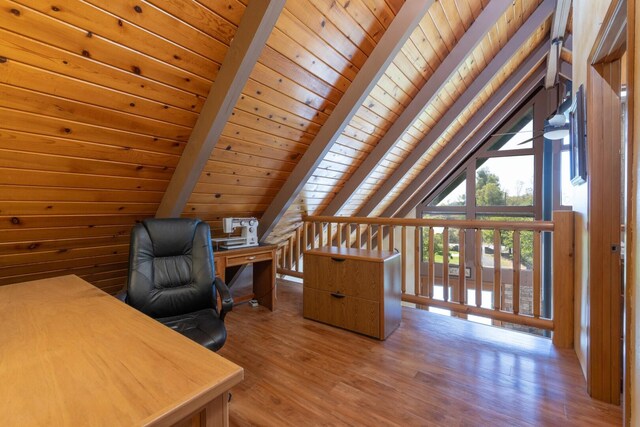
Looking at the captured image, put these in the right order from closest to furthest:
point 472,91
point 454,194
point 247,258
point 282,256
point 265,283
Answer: point 247,258
point 265,283
point 472,91
point 282,256
point 454,194

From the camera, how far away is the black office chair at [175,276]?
65.8 inches

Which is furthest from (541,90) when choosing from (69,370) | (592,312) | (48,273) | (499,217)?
(48,273)

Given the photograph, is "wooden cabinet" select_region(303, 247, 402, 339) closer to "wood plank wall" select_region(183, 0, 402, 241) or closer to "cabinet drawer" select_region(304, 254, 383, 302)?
"cabinet drawer" select_region(304, 254, 383, 302)

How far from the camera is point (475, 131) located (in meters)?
4.90

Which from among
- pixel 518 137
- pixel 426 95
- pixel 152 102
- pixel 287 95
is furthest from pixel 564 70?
pixel 152 102

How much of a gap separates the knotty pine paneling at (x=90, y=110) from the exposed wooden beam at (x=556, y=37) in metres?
2.94

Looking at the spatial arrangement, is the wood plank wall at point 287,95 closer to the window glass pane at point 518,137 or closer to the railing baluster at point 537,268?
the railing baluster at point 537,268

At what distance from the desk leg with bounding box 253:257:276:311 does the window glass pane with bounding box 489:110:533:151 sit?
457cm

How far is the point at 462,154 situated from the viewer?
504 centimetres

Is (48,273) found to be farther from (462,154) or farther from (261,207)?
(462,154)

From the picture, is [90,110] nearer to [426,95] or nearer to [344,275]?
[344,275]

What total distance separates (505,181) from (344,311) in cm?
431

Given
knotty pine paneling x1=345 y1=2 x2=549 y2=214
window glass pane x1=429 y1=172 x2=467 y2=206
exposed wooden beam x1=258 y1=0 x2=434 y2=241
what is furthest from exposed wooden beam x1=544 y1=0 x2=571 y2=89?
window glass pane x1=429 y1=172 x2=467 y2=206

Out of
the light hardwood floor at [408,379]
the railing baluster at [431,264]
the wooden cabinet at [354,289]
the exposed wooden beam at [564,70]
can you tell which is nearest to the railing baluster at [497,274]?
the light hardwood floor at [408,379]
